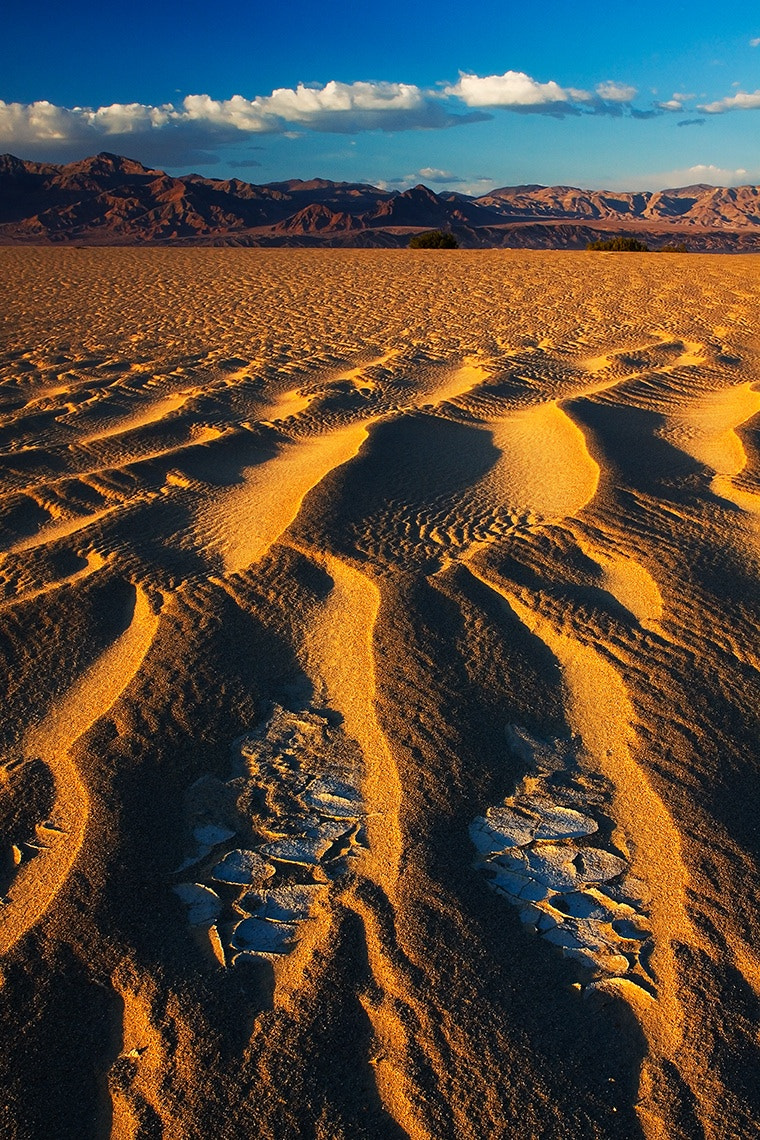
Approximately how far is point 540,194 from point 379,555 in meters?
134

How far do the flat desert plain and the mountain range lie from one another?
45181mm

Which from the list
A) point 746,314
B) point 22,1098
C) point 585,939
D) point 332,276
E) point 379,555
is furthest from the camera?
point 332,276

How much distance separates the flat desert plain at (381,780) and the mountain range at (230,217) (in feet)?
148

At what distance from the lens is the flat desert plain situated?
1.04 metres

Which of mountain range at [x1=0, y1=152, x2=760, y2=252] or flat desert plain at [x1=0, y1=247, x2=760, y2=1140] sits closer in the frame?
flat desert plain at [x1=0, y1=247, x2=760, y2=1140]

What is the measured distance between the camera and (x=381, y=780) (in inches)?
59.2

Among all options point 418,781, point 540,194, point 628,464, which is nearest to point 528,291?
point 628,464

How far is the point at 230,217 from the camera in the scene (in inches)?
2500

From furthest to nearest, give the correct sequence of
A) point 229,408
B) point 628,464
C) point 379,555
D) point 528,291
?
point 528,291 < point 229,408 < point 628,464 < point 379,555

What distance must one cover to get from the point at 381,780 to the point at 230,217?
68.2 metres

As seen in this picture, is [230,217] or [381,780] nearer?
[381,780]

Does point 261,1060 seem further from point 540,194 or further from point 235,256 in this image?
point 540,194

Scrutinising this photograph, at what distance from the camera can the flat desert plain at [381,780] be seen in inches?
41.1

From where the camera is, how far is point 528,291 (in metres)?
7.52
